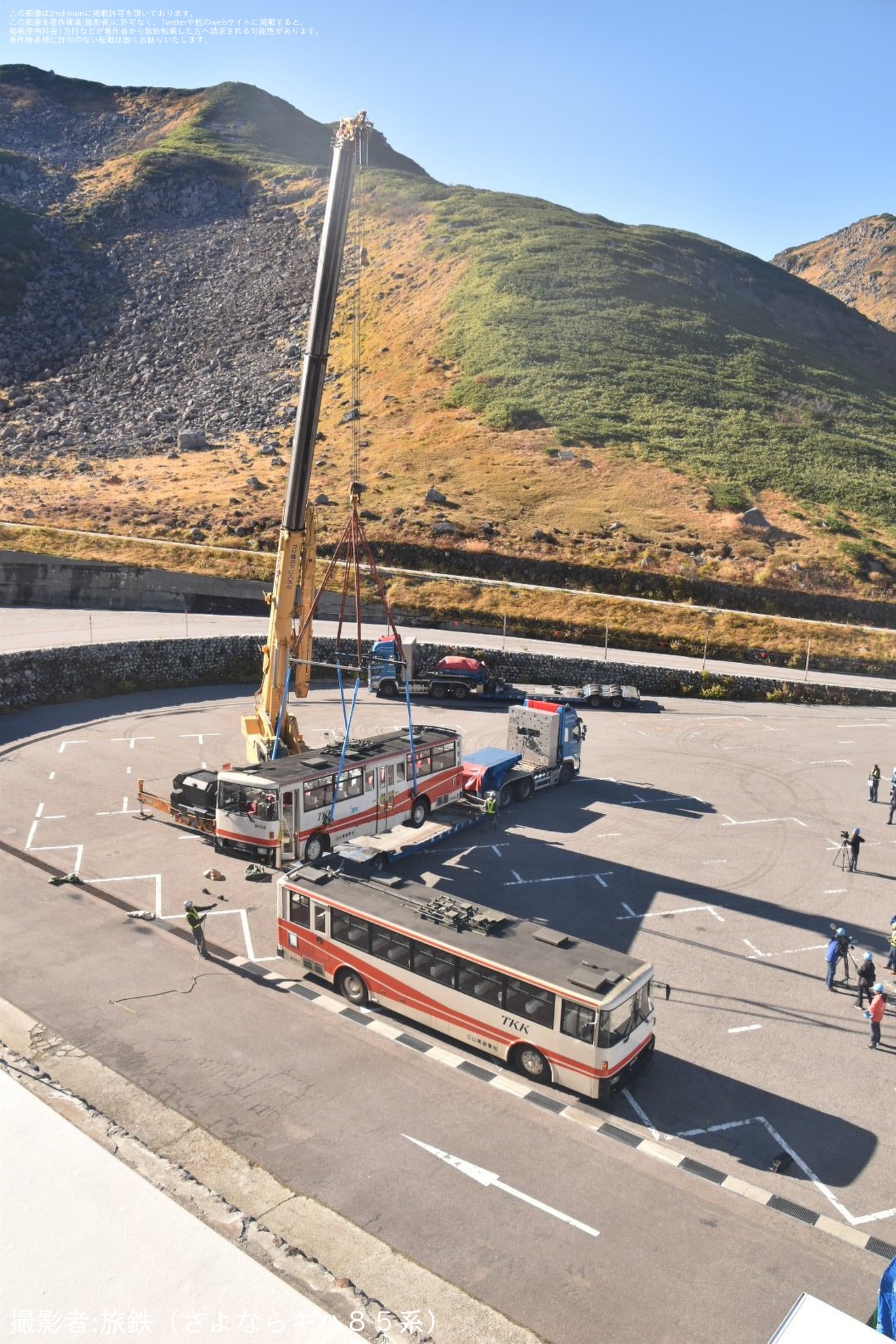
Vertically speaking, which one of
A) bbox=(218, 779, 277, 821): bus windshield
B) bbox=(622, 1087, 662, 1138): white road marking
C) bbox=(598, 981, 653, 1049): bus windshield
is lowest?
bbox=(622, 1087, 662, 1138): white road marking

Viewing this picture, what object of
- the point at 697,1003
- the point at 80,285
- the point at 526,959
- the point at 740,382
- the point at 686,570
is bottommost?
the point at 697,1003

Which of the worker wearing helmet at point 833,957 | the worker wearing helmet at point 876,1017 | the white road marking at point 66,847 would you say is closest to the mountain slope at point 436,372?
the white road marking at point 66,847

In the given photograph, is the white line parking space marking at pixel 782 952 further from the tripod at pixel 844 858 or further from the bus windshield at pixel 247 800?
the bus windshield at pixel 247 800

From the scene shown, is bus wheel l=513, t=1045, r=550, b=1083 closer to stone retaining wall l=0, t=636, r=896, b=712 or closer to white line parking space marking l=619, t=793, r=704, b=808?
white line parking space marking l=619, t=793, r=704, b=808

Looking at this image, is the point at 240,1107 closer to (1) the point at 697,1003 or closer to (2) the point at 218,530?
(1) the point at 697,1003

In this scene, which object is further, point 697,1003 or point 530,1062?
point 697,1003

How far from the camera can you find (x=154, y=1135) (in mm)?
12570

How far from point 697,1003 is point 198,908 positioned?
10.9 meters

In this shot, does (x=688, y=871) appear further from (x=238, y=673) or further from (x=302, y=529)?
(x=238, y=673)

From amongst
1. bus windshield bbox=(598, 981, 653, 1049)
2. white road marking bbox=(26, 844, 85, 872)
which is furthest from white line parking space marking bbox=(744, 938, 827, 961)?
white road marking bbox=(26, 844, 85, 872)

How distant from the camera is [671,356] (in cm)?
9325

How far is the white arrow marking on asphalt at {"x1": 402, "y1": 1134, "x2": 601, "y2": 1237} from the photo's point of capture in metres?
11.2

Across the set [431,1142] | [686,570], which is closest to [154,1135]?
[431,1142]

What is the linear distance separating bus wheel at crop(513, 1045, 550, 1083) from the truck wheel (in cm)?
1126
